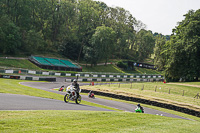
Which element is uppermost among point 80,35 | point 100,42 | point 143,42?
point 143,42

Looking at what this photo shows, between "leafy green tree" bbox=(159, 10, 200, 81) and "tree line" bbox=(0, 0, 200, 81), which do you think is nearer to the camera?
"leafy green tree" bbox=(159, 10, 200, 81)

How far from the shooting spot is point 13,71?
41188 millimetres

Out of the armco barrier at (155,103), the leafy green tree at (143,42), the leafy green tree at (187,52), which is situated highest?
the leafy green tree at (143,42)

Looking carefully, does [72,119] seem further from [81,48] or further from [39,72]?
[81,48]

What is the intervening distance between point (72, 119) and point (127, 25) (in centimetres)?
11003

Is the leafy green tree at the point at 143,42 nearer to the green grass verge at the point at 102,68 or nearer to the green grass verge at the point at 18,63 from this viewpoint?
the green grass verge at the point at 102,68

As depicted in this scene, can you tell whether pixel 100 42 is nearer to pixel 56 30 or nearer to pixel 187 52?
pixel 56 30

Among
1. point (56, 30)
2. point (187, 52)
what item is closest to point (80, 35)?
point (56, 30)

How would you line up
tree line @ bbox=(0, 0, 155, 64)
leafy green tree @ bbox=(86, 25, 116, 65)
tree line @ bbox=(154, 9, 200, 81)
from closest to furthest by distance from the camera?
tree line @ bbox=(154, 9, 200, 81) → tree line @ bbox=(0, 0, 155, 64) → leafy green tree @ bbox=(86, 25, 116, 65)

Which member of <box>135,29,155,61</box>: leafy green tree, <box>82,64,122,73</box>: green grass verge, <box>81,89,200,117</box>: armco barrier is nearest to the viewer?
<box>81,89,200,117</box>: armco barrier

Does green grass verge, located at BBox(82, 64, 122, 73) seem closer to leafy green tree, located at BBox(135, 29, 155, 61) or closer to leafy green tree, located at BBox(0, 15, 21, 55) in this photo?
leafy green tree, located at BBox(0, 15, 21, 55)

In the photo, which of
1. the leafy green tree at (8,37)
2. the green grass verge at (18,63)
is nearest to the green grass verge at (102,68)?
the green grass verge at (18,63)

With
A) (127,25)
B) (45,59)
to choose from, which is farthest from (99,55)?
(127,25)

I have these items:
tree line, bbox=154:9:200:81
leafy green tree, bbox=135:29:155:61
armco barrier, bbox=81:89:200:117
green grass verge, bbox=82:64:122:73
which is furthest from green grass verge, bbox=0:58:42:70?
leafy green tree, bbox=135:29:155:61
